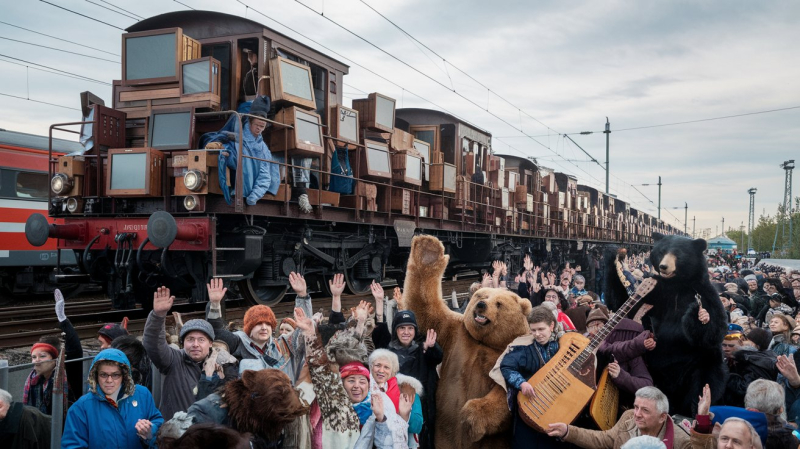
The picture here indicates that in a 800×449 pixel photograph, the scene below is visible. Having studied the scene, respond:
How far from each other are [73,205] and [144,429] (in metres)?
7.03

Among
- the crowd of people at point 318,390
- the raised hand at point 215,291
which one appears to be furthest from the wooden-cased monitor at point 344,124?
the raised hand at point 215,291

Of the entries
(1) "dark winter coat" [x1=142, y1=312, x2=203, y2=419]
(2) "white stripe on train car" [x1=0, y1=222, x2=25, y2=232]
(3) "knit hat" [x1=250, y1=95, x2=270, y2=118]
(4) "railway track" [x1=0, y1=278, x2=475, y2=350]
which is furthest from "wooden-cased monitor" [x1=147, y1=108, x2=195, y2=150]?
(2) "white stripe on train car" [x1=0, y1=222, x2=25, y2=232]

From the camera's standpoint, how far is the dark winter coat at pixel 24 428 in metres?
3.19

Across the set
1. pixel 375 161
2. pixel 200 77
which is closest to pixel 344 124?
pixel 375 161

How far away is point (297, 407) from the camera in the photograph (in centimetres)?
299

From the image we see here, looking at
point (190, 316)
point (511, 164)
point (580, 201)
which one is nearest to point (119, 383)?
point (190, 316)

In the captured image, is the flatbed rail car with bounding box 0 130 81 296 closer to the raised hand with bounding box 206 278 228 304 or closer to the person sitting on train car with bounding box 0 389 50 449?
the raised hand with bounding box 206 278 228 304

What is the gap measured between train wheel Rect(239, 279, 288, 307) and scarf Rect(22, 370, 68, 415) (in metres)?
5.34

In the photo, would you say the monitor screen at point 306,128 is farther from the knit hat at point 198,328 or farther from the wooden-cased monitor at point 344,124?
the knit hat at point 198,328

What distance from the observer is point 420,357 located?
445cm

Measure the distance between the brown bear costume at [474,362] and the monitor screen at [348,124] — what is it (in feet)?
19.8

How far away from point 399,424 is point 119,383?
1447mm

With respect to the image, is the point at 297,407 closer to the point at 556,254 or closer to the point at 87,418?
the point at 87,418

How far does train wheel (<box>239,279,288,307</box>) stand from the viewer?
30.7 ft
